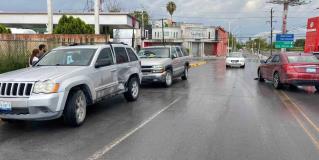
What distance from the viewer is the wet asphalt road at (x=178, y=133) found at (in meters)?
5.30

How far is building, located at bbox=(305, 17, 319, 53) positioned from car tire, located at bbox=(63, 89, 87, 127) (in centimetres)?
2693

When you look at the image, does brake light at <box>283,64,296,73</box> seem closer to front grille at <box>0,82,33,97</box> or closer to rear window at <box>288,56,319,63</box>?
rear window at <box>288,56,319,63</box>

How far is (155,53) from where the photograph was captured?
1441 centimetres

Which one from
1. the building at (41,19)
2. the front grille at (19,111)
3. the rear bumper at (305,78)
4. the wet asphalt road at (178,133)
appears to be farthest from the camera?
the building at (41,19)

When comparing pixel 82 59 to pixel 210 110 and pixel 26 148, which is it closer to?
pixel 26 148

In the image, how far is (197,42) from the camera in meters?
71.8

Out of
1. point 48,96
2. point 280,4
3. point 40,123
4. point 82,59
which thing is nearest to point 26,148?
point 48,96

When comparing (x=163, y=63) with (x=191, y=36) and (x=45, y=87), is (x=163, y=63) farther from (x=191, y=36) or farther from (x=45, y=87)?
(x=191, y=36)

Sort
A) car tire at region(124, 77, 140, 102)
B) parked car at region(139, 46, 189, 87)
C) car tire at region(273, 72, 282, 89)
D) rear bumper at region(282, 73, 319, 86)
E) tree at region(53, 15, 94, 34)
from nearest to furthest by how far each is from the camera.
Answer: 1. car tire at region(124, 77, 140, 102)
2. rear bumper at region(282, 73, 319, 86)
3. parked car at region(139, 46, 189, 87)
4. car tire at region(273, 72, 282, 89)
5. tree at region(53, 15, 94, 34)

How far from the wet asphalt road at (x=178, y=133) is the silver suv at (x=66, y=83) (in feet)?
1.46

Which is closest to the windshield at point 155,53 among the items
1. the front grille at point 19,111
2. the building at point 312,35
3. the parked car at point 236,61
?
the front grille at point 19,111

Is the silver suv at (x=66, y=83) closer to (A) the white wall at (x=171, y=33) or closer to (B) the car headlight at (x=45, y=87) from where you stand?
(B) the car headlight at (x=45, y=87)

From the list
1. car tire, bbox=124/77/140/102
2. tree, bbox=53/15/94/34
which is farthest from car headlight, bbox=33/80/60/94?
tree, bbox=53/15/94/34

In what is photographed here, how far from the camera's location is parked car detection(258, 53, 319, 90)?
1220cm
